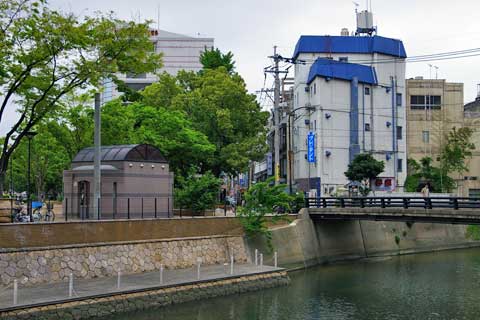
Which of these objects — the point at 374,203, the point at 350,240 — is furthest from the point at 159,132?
the point at 374,203

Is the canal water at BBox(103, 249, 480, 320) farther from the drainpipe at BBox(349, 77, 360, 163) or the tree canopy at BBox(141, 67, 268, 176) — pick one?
the drainpipe at BBox(349, 77, 360, 163)

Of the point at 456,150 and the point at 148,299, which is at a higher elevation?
the point at 456,150

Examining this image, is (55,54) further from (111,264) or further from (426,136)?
(426,136)

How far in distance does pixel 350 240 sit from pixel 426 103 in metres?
24.9

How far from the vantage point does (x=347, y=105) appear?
56281 millimetres

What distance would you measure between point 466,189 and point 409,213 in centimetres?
3228

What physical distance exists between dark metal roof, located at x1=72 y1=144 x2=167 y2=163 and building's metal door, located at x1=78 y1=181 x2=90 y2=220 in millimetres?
1667

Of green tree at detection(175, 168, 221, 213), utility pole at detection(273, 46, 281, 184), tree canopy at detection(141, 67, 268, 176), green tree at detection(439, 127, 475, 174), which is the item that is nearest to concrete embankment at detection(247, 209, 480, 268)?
utility pole at detection(273, 46, 281, 184)

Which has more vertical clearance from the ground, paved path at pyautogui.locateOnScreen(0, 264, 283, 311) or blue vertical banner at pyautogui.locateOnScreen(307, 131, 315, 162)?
blue vertical banner at pyautogui.locateOnScreen(307, 131, 315, 162)

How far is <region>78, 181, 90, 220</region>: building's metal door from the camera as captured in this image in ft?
106

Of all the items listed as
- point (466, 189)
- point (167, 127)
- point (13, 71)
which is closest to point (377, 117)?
point (466, 189)

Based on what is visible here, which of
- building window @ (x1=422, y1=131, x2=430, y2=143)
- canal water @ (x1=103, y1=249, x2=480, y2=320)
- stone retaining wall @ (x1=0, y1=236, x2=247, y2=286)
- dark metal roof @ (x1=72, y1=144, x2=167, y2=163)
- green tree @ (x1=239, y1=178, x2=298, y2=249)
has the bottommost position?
canal water @ (x1=103, y1=249, x2=480, y2=320)

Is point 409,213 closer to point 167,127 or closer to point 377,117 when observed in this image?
point 167,127

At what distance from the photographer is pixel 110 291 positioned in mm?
22844
